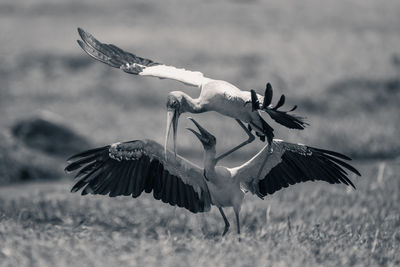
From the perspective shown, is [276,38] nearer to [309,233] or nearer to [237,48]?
[237,48]

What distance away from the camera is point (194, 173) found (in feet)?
A: 22.3

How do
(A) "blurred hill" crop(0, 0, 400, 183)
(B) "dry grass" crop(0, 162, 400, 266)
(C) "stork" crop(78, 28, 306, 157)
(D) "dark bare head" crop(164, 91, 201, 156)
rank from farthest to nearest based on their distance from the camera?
(A) "blurred hill" crop(0, 0, 400, 183) < (D) "dark bare head" crop(164, 91, 201, 156) < (C) "stork" crop(78, 28, 306, 157) < (B) "dry grass" crop(0, 162, 400, 266)

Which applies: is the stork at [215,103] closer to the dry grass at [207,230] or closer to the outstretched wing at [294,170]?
the outstretched wing at [294,170]

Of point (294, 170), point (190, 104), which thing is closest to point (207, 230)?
point (294, 170)

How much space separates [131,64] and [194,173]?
1.31 metres

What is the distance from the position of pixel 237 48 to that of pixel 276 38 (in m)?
1.17

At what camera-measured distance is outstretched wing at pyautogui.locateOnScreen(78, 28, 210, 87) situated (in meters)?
6.99

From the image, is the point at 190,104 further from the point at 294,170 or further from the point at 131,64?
the point at 294,170

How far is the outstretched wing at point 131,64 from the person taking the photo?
6.99m

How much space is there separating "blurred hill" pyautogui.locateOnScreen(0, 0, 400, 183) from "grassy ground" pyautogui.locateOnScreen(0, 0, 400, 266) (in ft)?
0.15

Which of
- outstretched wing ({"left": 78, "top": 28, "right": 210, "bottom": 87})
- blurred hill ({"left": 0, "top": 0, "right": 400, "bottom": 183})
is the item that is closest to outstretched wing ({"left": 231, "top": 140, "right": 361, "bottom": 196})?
outstretched wing ({"left": 78, "top": 28, "right": 210, "bottom": 87})

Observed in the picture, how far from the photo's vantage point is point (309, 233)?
22.2ft

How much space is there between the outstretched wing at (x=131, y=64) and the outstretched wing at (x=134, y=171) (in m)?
0.77

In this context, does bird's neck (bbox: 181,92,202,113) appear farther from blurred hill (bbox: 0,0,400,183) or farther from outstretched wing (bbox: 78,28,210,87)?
blurred hill (bbox: 0,0,400,183)
